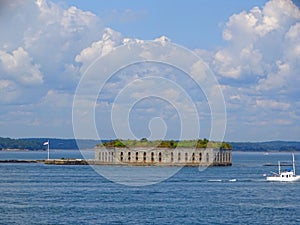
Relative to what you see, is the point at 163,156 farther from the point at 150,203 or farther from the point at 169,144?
the point at 150,203

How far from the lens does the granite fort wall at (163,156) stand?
157750 mm

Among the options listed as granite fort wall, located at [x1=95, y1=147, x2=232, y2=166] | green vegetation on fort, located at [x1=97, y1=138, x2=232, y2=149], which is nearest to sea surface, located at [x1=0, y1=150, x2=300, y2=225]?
granite fort wall, located at [x1=95, y1=147, x2=232, y2=166]

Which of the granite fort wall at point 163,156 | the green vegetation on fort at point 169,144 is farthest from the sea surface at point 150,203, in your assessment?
the green vegetation on fort at point 169,144

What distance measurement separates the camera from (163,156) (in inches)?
6260

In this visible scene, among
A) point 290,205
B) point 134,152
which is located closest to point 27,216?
point 290,205

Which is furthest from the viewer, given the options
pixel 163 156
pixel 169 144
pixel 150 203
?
pixel 169 144

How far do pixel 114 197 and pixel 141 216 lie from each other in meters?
16.9

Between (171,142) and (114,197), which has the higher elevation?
(171,142)

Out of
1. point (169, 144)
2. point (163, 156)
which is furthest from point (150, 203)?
point (169, 144)

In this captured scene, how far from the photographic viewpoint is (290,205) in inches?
2534

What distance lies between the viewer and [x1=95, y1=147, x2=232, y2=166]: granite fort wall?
518 feet

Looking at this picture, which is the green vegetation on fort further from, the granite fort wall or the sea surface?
the sea surface

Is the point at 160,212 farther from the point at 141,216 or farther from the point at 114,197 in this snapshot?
the point at 114,197

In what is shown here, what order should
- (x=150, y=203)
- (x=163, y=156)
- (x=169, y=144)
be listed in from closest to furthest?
1. (x=150, y=203)
2. (x=163, y=156)
3. (x=169, y=144)
